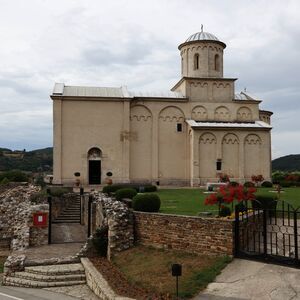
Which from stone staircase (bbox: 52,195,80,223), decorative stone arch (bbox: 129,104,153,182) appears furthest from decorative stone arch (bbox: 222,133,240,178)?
stone staircase (bbox: 52,195,80,223)

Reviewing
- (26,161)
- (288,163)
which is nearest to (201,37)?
(26,161)

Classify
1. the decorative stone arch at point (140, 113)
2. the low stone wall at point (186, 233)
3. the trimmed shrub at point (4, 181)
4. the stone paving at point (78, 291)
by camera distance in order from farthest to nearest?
1. the trimmed shrub at point (4, 181)
2. the decorative stone arch at point (140, 113)
3. the stone paving at point (78, 291)
4. the low stone wall at point (186, 233)

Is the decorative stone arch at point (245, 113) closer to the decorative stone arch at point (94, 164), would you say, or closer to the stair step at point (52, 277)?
the decorative stone arch at point (94, 164)

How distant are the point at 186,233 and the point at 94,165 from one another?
24.5 metres

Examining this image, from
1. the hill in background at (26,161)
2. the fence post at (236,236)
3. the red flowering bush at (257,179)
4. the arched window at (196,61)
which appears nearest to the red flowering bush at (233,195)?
the fence post at (236,236)

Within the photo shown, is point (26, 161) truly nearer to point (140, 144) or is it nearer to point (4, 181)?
point (4, 181)

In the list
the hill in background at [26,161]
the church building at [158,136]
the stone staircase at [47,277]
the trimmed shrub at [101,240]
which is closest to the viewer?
the stone staircase at [47,277]

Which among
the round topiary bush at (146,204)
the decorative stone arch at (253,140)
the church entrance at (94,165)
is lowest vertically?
the round topiary bush at (146,204)

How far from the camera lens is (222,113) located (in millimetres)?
39531

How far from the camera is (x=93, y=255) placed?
53.8 ft

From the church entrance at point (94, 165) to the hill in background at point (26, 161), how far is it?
40.6 m

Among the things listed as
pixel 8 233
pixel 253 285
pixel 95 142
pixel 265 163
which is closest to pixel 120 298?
pixel 253 285

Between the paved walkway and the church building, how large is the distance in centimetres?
2518

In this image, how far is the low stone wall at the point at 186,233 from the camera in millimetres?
12297
